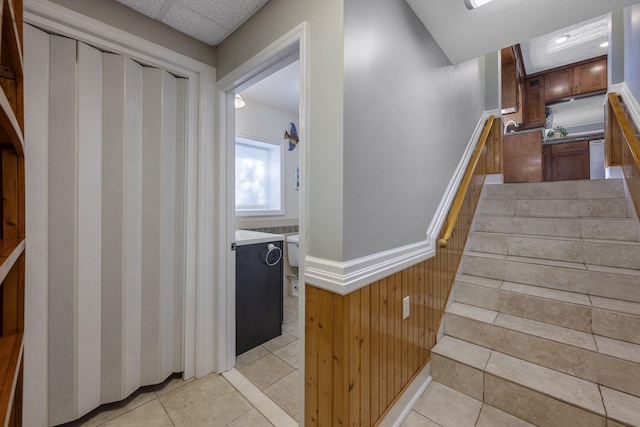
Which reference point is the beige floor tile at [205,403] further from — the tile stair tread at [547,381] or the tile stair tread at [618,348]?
the tile stair tread at [618,348]

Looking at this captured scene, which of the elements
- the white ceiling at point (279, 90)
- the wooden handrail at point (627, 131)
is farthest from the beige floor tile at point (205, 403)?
the wooden handrail at point (627, 131)

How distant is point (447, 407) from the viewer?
1531 millimetres

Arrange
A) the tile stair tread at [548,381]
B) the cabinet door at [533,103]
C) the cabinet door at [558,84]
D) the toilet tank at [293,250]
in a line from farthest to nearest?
1. the cabinet door at [533,103]
2. the cabinet door at [558,84]
3. the toilet tank at [293,250]
4. the tile stair tread at [548,381]

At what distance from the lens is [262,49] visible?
146cm

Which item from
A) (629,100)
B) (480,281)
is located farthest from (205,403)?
(629,100)

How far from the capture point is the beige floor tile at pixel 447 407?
1.43 meters

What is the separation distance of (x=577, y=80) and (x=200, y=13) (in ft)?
20.1

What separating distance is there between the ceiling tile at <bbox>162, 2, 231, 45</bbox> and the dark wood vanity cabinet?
576 cm

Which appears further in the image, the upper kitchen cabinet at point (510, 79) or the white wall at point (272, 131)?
the upper kitchen cabinet at point (510, 79)

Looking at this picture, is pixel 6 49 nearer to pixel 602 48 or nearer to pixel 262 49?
pixel 262 49

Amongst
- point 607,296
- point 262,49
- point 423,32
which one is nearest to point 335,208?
point 262,49

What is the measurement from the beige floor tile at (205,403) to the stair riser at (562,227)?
2597mm

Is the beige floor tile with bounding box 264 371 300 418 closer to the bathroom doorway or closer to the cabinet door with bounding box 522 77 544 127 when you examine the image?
the bathroom doorway

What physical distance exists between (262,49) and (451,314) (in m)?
2.17
